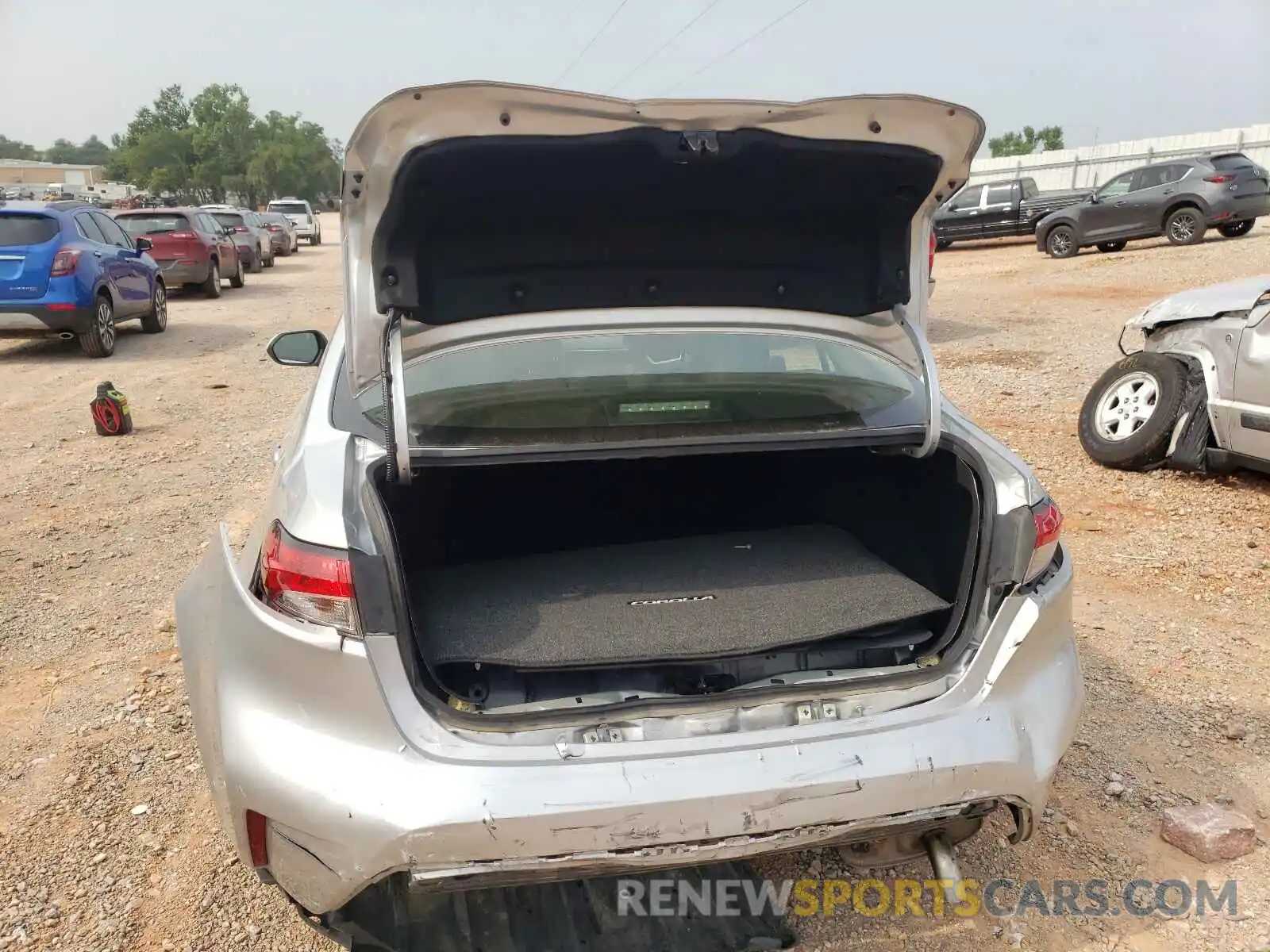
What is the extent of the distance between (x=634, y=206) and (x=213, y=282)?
53.5ft

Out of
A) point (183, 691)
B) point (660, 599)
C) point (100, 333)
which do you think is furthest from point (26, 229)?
point (660, 599)

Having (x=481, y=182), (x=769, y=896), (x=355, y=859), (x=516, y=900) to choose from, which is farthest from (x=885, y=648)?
(x=481, y=182)

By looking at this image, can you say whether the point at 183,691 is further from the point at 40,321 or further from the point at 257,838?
the point at 40,321

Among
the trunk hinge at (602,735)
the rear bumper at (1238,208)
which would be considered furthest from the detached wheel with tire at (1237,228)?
the trunk hinge at (602,735)

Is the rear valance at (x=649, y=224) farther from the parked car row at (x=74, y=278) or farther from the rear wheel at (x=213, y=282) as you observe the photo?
the rear wheel at (x=213, y=282)

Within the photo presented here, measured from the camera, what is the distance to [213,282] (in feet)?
54.4

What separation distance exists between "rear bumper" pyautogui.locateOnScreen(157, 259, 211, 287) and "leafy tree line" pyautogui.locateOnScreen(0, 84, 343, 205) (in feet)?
211

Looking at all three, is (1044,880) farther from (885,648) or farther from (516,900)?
(516,900)

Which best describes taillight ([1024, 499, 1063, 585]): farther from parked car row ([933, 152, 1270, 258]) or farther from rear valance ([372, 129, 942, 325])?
parked car row ([933, 152, 1270, 258])

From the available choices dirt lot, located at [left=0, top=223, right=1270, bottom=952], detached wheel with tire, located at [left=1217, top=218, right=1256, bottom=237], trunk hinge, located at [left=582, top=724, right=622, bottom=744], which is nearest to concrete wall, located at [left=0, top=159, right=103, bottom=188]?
detached wheel with tire, located at [left=1217, top=218, right=1256, bottom=237]

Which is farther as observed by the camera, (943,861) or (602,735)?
(943,861)

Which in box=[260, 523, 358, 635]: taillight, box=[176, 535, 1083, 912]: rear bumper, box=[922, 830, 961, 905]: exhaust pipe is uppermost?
box=[260, 523, 358, 635]: taillight

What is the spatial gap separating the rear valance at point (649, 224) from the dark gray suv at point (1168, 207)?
1744 centimetres

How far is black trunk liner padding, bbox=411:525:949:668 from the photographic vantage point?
89.7 inches
